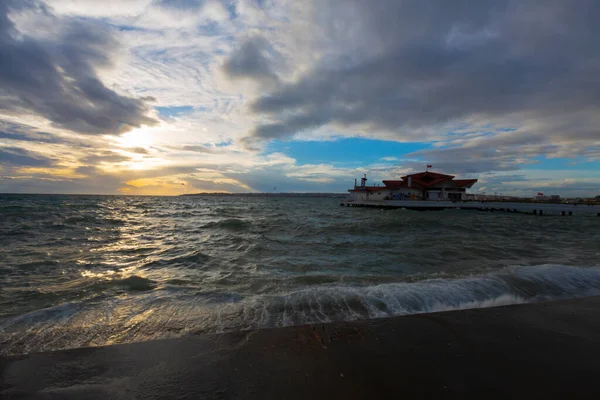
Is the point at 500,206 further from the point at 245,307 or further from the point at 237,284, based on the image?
the point at 245,307

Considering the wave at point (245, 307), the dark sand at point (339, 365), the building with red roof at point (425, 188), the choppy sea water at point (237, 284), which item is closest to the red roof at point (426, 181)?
the building with red roof at point (425, 188)

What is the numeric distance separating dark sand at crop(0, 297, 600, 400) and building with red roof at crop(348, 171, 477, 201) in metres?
46.5

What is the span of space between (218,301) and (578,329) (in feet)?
18.6

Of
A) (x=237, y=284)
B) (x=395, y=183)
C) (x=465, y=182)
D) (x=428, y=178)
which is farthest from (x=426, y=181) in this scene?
(x=237, y=284)

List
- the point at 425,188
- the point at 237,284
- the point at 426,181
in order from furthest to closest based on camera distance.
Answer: the point at 426,181, the point at 425,188, the point at 237,284

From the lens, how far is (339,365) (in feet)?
9.96

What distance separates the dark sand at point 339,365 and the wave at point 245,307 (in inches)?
16.2

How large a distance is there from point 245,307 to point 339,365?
229cm

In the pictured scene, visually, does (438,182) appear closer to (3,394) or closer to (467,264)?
(467,264)

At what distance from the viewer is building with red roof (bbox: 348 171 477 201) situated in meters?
48.4

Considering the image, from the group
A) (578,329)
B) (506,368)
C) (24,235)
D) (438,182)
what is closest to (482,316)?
(578,329)

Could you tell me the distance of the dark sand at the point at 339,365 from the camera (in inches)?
104

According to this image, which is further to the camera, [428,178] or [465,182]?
[428,178]

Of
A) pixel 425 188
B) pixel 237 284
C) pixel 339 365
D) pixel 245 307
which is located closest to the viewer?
pixel 339 365
